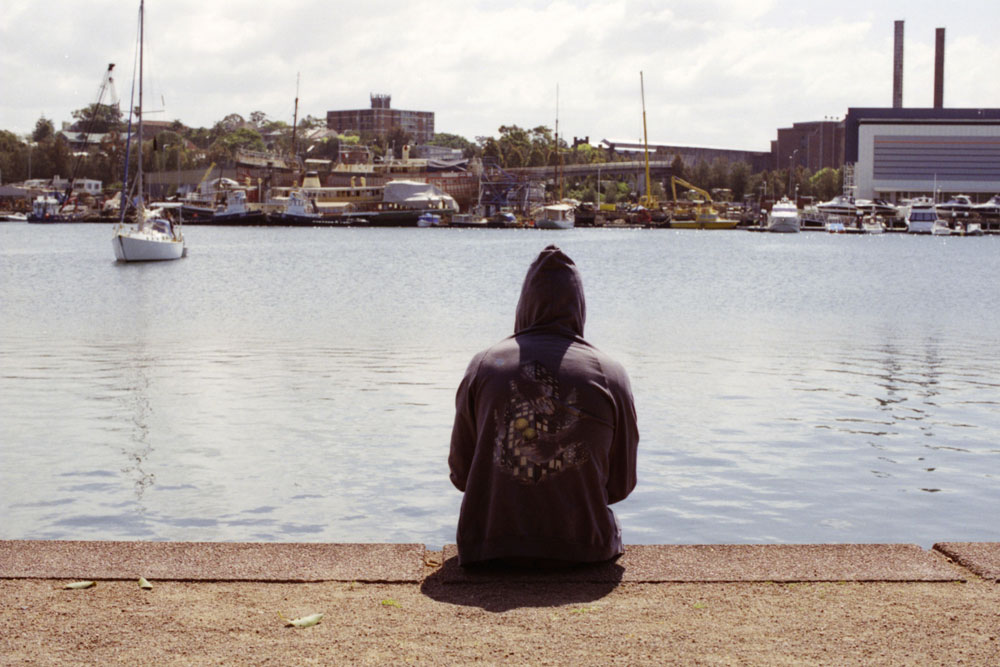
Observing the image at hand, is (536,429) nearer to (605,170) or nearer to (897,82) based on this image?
(605,170)

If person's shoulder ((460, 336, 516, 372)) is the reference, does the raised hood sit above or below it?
above

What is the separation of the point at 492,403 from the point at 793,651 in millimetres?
1445

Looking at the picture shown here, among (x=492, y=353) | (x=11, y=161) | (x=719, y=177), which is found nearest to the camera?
(x=492, y=353)

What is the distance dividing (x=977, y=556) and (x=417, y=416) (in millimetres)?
8466

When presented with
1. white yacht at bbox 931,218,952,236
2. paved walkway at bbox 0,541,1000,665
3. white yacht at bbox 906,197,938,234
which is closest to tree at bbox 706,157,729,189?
white yacht at bbox 906,197,938,234

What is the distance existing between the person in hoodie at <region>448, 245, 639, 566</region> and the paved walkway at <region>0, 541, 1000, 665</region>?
173 millimetres

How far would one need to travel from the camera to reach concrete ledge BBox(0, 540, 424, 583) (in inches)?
194

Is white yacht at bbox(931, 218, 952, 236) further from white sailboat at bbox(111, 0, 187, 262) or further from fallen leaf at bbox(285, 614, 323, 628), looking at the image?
fallen leaf at bbox(285, 614, 323, 628)

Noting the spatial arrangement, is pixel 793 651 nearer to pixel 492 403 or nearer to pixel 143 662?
pixel 492 403

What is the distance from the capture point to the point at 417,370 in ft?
57.1

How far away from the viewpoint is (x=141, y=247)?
50.9 m

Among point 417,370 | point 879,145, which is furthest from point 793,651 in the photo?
point 879,145

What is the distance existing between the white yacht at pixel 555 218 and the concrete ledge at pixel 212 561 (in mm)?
130261

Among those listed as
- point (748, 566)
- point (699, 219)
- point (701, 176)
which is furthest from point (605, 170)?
point (748, 566)
